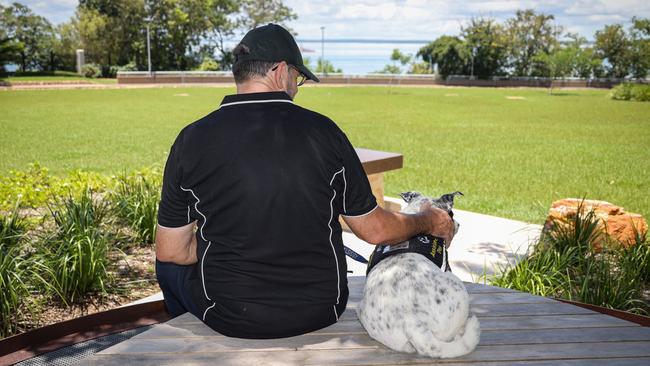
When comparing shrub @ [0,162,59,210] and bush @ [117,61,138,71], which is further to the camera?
bush @ [117,61,138,71]

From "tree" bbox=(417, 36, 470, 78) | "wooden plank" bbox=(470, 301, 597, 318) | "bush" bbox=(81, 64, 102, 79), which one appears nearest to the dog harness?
"wooden plank" bbox=(470, 301, 597, 318)

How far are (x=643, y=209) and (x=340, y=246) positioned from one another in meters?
7.83

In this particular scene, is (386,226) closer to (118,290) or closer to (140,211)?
(118,290)

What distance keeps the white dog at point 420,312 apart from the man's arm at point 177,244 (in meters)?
0.80

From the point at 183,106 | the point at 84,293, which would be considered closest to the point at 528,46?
the point at 183,106

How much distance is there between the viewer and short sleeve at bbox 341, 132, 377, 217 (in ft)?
7.20

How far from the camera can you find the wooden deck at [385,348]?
6.77 feet

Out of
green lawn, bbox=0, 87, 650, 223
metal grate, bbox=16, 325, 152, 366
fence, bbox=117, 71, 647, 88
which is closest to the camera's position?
metal grate, bbox=16, 325, 152, 366

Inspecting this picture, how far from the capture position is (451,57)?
73188 millimetres

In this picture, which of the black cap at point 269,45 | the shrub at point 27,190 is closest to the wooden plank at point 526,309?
the black cap at point 269,45

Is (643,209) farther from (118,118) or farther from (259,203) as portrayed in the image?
(118,118)

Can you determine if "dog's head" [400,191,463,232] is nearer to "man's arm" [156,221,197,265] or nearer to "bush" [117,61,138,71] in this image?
"man's arm" [156,221,197,265]

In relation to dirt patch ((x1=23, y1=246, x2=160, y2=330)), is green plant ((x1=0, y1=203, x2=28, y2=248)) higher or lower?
higher

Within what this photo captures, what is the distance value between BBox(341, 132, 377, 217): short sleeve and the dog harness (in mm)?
200
